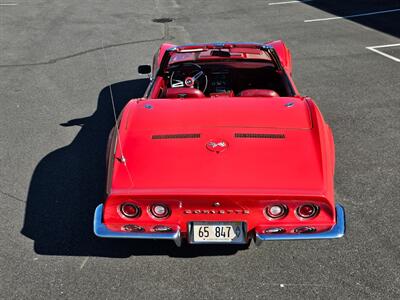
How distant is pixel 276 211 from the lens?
326 cm

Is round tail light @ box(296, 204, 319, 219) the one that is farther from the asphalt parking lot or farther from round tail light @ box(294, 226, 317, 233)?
the asphalt parking lot

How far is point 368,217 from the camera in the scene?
4.20m

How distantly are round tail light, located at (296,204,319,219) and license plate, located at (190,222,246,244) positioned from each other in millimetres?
442

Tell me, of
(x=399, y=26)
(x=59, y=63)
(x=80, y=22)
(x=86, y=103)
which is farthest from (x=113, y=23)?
(x=399, y=26)

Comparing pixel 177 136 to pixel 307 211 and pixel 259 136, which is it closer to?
pixel 259 136

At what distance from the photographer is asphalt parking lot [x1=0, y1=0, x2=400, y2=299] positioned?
138 inches

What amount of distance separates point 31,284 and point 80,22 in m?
10.7

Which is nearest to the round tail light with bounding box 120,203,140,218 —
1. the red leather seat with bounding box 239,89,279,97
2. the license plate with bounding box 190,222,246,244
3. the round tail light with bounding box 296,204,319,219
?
the license plate with bounding box 190,222,246,244

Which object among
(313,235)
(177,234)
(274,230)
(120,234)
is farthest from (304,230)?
(120,234)

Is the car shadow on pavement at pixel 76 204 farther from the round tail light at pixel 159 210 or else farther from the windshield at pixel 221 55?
the windshield at pixel 221 55

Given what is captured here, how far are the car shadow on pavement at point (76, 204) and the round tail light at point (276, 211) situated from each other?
0.73m

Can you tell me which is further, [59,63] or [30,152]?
[59,63]

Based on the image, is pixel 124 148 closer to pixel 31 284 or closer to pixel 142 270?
pixel 142 270

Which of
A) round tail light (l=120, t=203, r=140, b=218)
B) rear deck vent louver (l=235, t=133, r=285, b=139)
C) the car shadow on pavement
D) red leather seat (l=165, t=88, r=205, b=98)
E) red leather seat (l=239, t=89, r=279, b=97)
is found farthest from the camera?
red leather seat (l=165, t=88, r=205, b=98)
